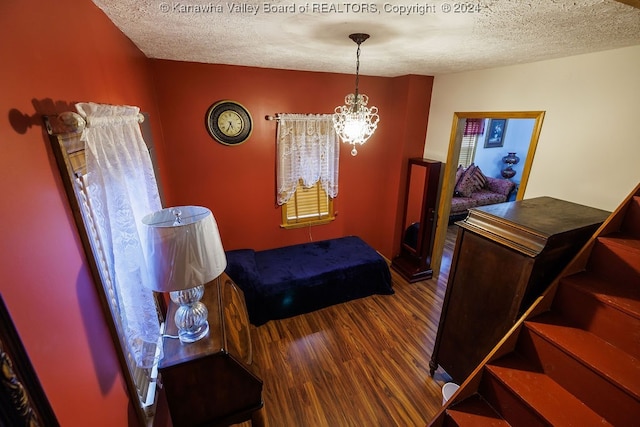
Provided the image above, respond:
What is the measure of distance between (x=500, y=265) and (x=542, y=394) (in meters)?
0.69

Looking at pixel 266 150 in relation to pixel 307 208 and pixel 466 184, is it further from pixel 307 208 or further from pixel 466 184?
pixel 466 184

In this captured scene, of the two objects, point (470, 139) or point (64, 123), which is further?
point (470, 139)

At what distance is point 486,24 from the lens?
4.92 ft

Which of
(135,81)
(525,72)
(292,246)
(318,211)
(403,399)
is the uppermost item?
(525,72)

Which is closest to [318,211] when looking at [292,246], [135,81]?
[292,246]

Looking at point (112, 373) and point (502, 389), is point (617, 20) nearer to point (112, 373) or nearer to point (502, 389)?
point (502, 389)

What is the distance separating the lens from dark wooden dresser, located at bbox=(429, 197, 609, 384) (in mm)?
1589

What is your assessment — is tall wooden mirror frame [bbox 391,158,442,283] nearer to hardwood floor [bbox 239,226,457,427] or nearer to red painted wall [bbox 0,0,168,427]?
hardwood floor [bbox 239,226,457,427]

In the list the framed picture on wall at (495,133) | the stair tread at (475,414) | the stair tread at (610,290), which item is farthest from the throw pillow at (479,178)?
the stair tread at (475,414)

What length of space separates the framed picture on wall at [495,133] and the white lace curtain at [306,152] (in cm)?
454

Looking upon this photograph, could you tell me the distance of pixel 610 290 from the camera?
142cm

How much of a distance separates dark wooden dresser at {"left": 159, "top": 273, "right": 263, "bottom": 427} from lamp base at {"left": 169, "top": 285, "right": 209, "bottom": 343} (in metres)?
0.04

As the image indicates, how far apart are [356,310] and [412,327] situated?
0.63 meters

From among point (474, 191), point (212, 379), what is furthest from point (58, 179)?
point (474, 191)
